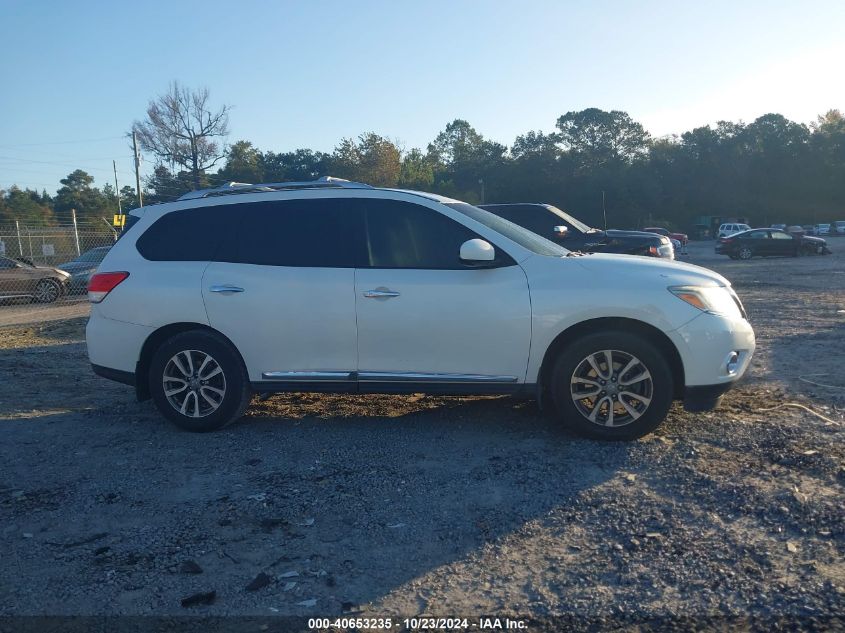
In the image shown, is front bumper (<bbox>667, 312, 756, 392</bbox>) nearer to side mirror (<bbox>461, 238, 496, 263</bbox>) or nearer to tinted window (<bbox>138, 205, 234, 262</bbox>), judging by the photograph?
side mirror (<bbox>461, 238, 496, 263</bbox>)

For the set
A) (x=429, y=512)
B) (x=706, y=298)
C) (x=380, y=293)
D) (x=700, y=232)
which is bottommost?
(x=429, y=512)

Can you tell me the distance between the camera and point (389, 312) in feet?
18.0

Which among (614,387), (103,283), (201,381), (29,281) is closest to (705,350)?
(614,387)

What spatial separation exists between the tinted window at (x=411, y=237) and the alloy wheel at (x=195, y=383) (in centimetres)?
151

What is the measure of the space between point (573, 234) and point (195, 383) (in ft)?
29.1

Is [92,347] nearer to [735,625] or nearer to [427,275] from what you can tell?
[427,275]

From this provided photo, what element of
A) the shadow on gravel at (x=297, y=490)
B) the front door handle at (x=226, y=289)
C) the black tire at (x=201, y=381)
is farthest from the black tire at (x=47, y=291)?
the front door handle at (x=226, y=289)

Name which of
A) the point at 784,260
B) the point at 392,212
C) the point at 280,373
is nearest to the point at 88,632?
the point at 280,373

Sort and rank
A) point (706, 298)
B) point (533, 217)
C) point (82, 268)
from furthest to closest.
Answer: point (82, 268) → point (533, 217) → point (706, 298)

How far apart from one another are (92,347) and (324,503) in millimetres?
Result: 2921

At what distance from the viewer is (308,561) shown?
3617mm

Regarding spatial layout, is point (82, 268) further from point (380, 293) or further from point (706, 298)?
point (706, 298)

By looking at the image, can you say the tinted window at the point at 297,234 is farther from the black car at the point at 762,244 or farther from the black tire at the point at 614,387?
the black car at the point at 762,244

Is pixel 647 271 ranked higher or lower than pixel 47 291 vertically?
higher
